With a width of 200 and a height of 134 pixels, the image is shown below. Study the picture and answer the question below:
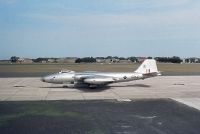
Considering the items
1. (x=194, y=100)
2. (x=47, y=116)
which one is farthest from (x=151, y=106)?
(x=47, y=116)

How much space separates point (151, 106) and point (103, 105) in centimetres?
407

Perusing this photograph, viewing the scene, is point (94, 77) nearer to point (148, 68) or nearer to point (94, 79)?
point (94, 79)

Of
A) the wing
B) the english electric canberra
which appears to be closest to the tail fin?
the english electric canberra

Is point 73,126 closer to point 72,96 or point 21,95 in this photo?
point 72,96

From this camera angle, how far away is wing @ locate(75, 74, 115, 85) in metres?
38.2

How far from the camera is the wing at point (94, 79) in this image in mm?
38219

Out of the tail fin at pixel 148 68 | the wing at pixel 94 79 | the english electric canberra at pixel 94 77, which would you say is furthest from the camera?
the tail fin at pixel 148 68

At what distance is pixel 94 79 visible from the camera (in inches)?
1503

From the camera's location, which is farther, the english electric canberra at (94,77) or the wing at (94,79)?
the english electric canberra at (94,77)

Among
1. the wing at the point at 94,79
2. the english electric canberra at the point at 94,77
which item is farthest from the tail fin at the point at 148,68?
the wing at the point at 94,79

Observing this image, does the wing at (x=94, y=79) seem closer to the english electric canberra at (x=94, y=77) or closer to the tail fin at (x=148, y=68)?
the english electric canberra at (x=94, y=77)

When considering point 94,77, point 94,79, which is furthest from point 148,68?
point 94,79

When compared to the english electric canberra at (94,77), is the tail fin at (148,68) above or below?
above

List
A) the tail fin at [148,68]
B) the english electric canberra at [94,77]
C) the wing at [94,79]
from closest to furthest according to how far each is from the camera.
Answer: the wing at [94,79] < the english electric canberra at [94,77] < the tail fin at [148,68]
